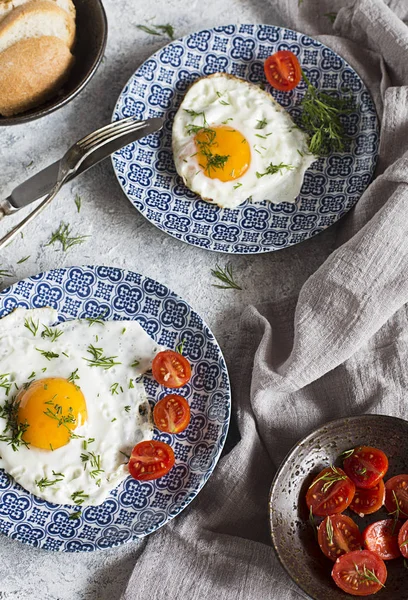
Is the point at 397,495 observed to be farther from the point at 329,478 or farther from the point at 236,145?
the point at 236,145

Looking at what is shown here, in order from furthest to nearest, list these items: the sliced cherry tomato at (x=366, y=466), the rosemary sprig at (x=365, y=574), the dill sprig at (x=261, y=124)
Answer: the dill sprig at (x=261, y=124) < the sliced cherry tomato at (x=366, y=466) < the rosemary sprig at (x=365, y=574)

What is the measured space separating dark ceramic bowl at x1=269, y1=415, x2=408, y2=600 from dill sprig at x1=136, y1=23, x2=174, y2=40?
5.90 ft

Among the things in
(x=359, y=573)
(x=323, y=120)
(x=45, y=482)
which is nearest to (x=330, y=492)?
(x=359, y=573)

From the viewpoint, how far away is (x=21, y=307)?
2.93m

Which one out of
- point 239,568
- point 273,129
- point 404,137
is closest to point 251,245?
point 273,129

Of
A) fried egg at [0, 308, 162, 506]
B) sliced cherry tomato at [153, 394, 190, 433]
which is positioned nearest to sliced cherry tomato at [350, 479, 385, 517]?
sliced cherry tomato at [153, 394, 190, 433]

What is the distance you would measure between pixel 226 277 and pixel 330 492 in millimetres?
929

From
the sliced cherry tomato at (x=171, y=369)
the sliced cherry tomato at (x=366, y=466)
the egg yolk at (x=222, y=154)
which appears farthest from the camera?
the egg yolk at (x=222, y=154)

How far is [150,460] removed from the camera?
280 cm

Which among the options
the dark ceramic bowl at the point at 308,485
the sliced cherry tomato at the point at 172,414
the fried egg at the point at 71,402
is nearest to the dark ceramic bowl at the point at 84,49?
the fried egg at the point at 71,402

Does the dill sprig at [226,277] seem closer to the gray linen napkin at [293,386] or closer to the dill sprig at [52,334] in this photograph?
the gray linen napkin at [293,386]

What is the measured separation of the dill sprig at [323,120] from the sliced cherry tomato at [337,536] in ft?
4.76

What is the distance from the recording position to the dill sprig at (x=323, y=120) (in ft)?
10.4

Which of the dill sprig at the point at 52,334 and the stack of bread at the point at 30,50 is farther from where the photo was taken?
the dill sprig at the point at 52,334
